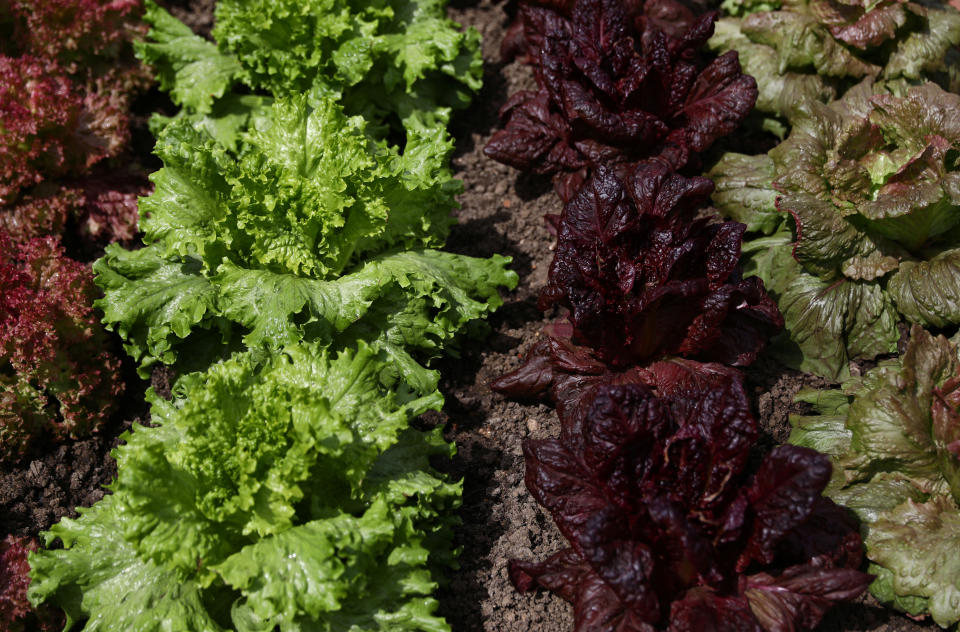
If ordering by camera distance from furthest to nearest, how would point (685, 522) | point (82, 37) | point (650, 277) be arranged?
point (82, 37)
point (650, 277)
point (685, 522)

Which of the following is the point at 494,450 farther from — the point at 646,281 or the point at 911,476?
the point at 911,476

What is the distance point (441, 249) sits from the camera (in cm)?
541

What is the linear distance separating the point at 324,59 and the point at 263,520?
3.13 metres

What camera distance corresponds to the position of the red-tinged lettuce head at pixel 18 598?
3961 millimetres

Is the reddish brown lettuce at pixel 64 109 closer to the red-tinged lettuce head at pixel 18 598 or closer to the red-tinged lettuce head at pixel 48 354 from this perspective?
the red-tinged lettuce head at pixel 48 354

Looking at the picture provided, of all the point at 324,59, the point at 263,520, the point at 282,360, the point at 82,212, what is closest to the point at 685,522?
the point at 263,520

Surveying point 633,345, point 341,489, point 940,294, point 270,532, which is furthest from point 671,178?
point 270,532

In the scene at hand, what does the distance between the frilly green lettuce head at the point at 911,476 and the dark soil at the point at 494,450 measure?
0.25 meters

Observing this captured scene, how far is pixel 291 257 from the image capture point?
4484mm

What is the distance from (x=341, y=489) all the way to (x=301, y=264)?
1273 mm

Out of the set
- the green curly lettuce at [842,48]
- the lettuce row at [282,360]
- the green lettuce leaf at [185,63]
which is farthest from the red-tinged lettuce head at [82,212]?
the green curly lettuce at [842,48]

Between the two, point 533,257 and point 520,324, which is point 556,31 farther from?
point 520,324

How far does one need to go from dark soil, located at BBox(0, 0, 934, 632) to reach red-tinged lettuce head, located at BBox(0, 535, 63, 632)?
0.93ft

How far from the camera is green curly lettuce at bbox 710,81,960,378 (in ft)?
15.1
